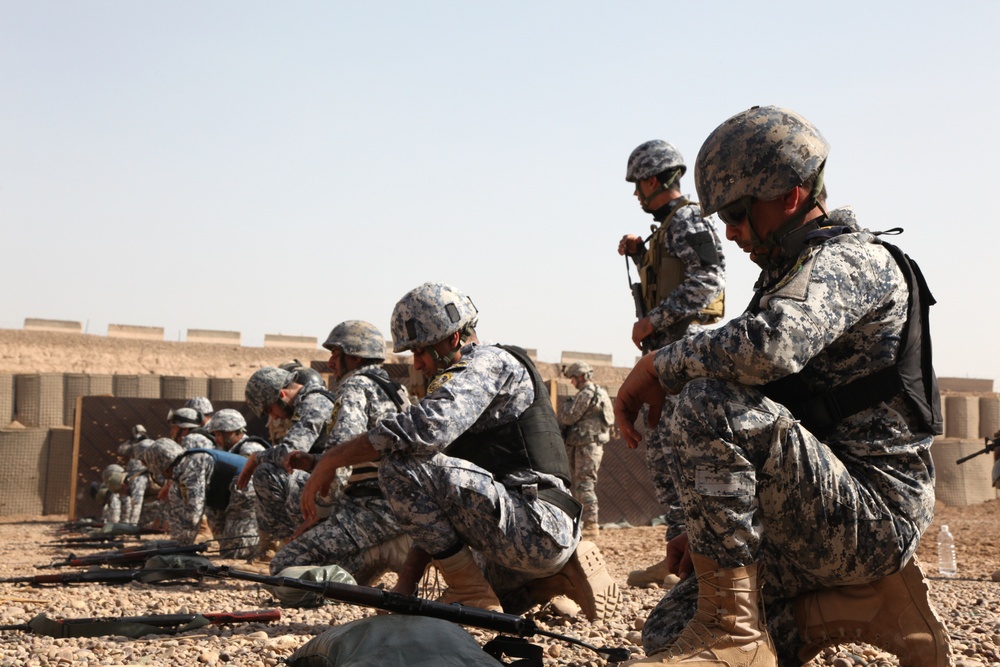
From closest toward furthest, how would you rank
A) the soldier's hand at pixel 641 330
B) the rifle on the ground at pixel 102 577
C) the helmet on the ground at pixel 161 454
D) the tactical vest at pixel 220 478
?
the rifle on the ground at pixel 102 577
the soldier's hand at pixel 641 330
the tactical vest at pixel 220 478
the helmet on the ground at pixel 161 454

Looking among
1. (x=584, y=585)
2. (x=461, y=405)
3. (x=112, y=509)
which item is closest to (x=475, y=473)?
(x=461, y=405)

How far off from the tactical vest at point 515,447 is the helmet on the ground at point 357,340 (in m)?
2.30

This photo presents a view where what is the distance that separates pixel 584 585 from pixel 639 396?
159cm

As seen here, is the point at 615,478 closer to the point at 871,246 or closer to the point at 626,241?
the point at 626,241

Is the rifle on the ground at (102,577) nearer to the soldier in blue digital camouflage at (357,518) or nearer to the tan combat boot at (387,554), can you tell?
the soldier in blue digital camouflage at (357,518)

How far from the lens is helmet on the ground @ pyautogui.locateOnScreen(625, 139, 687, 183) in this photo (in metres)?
5.63

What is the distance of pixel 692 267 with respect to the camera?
5.48 m

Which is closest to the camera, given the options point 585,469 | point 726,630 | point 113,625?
point 726,630

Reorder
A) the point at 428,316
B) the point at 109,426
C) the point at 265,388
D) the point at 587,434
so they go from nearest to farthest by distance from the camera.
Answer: the point at 428,316 → the point at 265,388 → the point at 587,434 → the point at 109,426

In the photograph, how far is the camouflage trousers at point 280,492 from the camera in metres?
6.74

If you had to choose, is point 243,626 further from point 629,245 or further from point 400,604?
point 629,245

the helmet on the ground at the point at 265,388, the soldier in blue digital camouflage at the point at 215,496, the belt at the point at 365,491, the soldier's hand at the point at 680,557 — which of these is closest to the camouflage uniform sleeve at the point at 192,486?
the soldier in blue digital camouflage at the point at 215,496

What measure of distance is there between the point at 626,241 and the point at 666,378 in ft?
11.2

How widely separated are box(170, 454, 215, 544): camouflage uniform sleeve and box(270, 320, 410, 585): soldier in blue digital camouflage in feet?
8.46
